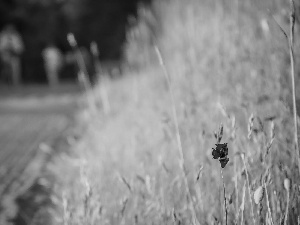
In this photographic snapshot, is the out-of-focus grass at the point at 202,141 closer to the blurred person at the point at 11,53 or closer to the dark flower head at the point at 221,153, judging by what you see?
the dark flower head at the point at 221,153

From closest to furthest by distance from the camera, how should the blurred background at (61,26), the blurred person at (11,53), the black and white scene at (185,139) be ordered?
1. the black and white scene at (185,139)
2. the blurred person at (11,53)
3. the blurred background at (61,26)

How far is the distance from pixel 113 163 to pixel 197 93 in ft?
2.70

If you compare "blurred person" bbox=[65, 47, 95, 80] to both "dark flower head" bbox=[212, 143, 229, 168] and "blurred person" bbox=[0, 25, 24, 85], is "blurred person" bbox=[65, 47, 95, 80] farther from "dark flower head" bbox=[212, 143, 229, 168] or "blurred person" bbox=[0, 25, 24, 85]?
"dark flower head" bbox=[212, 143, 229, 168]

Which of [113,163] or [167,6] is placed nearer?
[113,163]

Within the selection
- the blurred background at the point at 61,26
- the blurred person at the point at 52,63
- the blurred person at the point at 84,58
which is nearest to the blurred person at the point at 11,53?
the blurred background at the point at 61,26

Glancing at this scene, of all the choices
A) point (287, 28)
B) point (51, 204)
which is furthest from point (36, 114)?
point (287, 28)

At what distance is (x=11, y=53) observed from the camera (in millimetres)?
11891

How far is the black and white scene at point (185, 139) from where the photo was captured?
1.14m

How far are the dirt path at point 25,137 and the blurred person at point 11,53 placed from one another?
17.9ft

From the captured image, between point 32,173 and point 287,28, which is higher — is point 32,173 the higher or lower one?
the lower one

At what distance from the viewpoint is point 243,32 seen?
9.23 ft

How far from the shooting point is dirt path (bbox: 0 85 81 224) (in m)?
2.39

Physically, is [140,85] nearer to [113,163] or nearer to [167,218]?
[113,163]

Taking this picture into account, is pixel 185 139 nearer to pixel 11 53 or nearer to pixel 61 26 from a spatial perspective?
pixel 11 53
